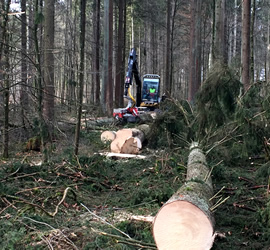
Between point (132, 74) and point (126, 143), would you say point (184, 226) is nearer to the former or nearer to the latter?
point (126, 143)

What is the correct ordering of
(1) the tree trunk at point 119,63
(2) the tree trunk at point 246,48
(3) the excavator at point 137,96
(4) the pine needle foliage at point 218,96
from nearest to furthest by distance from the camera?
(4) the pine needle foliage at point 218,96, (2) the tree trunk at point 246,48, (3) the excavator at point 137,96, (1) the tree trunk at point 119,63

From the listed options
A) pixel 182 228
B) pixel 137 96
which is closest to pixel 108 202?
pixel 182 228

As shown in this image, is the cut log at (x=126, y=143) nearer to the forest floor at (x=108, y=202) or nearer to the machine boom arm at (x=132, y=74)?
the forest floor at (x=108, y=202)

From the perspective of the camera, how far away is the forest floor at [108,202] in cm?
354

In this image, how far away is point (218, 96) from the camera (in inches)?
247

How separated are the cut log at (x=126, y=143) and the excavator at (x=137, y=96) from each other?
3.67 metres

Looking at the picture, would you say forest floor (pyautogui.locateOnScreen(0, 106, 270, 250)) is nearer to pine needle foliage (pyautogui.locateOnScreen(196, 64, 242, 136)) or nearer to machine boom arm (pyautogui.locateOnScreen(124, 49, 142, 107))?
pine needle foliage (pyautogui.locateOnScreen(196, 64, 242, 136))

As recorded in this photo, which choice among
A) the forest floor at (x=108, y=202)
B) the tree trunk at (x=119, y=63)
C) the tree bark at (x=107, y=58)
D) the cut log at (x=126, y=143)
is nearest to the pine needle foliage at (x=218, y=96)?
the forest floor at (x=108, y=202)

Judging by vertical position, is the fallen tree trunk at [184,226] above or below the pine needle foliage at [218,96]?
below

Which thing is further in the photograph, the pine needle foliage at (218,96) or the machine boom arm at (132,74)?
the machine boom arm at (132,74)

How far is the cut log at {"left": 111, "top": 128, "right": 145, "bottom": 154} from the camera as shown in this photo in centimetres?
871

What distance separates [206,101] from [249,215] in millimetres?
2811

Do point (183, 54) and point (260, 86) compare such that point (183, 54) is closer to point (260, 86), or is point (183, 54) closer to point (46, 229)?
point (260, 86)

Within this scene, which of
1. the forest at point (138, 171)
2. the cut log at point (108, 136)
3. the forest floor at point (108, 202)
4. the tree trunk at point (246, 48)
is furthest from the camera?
the tree trunk at point (246, 48)
